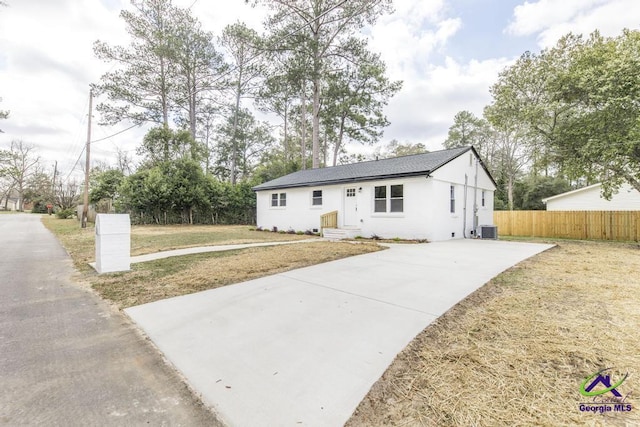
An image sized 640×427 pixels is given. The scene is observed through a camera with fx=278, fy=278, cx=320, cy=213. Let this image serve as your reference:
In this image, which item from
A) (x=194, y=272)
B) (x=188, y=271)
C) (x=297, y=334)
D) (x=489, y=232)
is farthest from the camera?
(x=489, y=232)

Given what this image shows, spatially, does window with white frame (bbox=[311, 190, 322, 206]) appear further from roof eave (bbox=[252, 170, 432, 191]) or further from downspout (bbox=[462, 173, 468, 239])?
downspout (bbox=[462, 173, 468, 239])

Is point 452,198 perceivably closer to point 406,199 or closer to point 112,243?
point 406,199

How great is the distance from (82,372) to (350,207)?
11212mm

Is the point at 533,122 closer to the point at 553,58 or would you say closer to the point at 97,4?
the point at 553,58

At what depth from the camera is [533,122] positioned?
12109 millimetres

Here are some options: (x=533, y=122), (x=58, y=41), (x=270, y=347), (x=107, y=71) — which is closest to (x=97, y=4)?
(x=58, y=41)

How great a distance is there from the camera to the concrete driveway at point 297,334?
1863 millimetres

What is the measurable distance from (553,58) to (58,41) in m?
20.3

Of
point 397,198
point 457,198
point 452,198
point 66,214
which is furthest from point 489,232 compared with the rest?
point 66,214

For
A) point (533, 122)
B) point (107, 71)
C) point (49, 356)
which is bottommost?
point (49, 356)

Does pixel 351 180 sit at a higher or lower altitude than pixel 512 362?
higher

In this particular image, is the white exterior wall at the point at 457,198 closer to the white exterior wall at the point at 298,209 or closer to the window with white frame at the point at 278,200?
the white exterior wall at the point at 298,209

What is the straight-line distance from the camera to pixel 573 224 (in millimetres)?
14180

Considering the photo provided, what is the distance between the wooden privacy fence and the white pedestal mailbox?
18.7 meters
